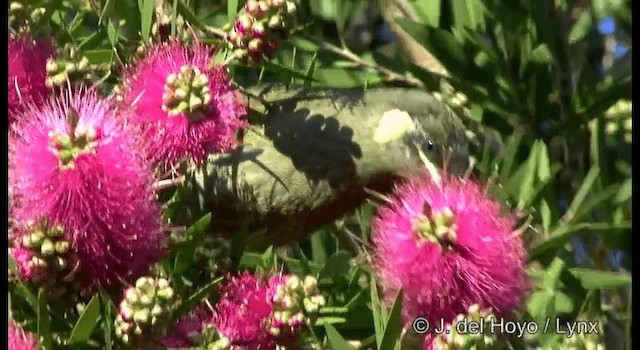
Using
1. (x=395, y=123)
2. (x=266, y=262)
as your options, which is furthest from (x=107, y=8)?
(x=395, y=123)

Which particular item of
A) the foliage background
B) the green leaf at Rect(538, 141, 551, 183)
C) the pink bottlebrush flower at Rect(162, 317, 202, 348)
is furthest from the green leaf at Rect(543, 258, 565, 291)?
the pink bottlebrush flower at Rect(162, 317, 202, 348)

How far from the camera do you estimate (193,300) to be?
2.27 ft

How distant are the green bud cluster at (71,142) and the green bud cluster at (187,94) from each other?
2.5 inches

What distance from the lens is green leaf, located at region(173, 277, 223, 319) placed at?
26.8 inches

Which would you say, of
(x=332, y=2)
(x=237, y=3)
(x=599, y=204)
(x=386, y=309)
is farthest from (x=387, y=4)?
(x=386, y=309)

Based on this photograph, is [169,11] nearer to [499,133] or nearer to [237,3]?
[237,3]

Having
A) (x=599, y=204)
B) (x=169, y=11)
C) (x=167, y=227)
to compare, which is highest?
(x=169, y=11)

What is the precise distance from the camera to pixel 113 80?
2.46 feet

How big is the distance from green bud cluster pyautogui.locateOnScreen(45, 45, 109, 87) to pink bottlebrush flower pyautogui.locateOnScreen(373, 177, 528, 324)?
24 cm

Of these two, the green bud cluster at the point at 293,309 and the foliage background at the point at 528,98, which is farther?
the foliage background at the point at 528,98

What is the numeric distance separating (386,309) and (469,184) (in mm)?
113

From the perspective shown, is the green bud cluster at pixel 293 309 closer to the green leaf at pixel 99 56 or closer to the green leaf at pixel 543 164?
the green leaf at pixel 99 56

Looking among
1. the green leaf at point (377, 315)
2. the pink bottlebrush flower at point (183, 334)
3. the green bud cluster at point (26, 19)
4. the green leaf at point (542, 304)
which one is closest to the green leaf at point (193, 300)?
the pink bottlebrush flower at point (183, 334)

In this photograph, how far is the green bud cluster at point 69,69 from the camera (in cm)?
66
